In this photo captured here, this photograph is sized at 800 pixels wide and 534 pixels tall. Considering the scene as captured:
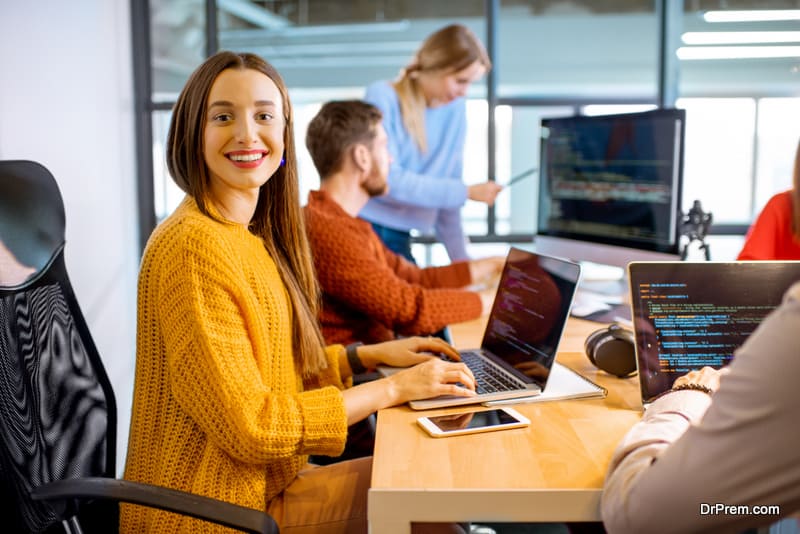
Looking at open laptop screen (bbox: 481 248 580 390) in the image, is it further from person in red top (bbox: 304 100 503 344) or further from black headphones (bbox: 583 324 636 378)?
person in red top (bbox: 304 100 503 344)

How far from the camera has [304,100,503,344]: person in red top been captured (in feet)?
6.44

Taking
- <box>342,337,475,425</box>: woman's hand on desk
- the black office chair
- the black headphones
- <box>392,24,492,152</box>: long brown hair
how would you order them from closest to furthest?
the black office chair
<box>342,337,475,425</box>: woman's hand on desk
the black headphones
<box>392,24,492,152</box>: long brown hair

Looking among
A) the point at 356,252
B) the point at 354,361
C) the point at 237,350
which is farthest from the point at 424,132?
the point at 237,350

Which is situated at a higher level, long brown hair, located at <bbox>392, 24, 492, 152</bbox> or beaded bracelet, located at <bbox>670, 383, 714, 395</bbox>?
long brown hair, located at <bbox>392, 24, 492, 152</bbox>

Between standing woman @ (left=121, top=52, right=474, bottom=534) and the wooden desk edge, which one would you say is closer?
the wooden desk edge

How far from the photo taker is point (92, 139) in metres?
3.15

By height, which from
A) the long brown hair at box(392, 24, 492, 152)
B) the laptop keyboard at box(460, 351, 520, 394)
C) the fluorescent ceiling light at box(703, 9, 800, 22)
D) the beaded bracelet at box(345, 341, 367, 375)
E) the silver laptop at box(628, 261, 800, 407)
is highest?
the fluorescent ceiling light at box(703, 9, 800, 22)

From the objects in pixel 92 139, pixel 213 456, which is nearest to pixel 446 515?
pixel 213 456

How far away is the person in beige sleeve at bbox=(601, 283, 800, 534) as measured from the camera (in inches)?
28.1

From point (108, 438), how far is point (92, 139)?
6.61 ft

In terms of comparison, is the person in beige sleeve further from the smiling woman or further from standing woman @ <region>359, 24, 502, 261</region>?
standing woman @ <region>359, 24, 502, 261</region>

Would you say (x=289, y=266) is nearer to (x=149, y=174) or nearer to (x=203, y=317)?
(x=203, y=317)

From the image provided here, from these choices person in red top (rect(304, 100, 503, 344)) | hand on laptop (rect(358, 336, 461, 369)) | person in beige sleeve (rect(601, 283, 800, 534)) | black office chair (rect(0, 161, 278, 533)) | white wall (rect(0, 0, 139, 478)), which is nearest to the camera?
person in beige sleeve (rect(601, 283, 800, 534))

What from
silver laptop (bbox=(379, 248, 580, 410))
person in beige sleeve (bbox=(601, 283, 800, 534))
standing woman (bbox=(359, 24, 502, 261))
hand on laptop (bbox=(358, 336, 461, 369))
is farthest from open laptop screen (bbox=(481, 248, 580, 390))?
standing woman (bbox=(359, 24, 502, 261))
